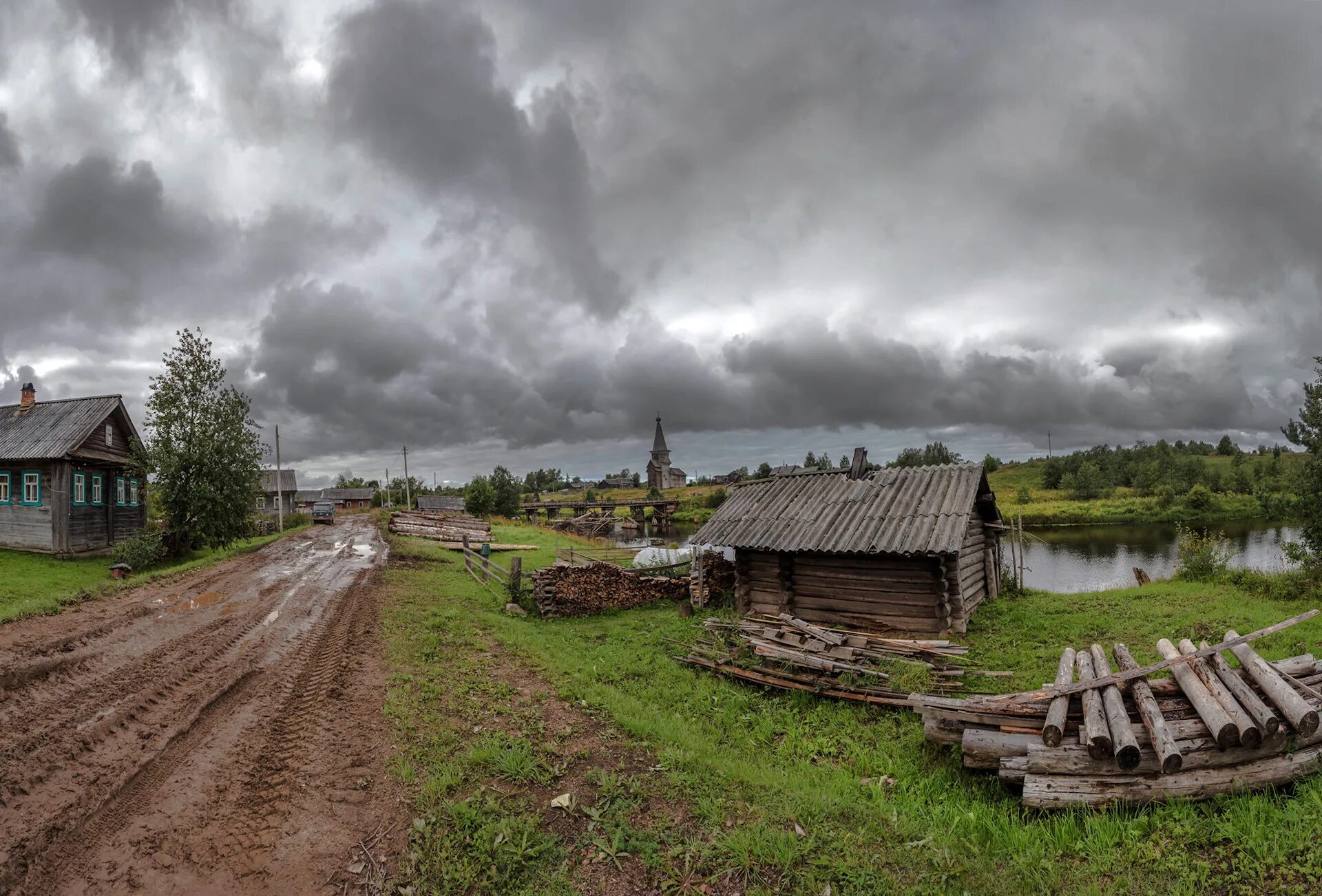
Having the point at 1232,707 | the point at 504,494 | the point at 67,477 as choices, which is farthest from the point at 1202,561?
the point at 504,494

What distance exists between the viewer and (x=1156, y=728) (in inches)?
235

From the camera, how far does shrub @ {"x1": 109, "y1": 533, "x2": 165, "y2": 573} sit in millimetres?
21891

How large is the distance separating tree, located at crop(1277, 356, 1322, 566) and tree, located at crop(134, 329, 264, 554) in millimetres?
39876

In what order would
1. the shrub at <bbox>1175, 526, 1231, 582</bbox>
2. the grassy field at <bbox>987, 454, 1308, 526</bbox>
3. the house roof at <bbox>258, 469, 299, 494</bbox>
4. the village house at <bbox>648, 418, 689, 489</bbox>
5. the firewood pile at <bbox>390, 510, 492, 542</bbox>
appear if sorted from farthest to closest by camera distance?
the village house at <bbox>648, 418, 689, 489</bbox> < the house roof at <bbox>258, 469, 299, 494</bbox> < the grassy field at <bbox>987, 454, 1308, 526</bbox> < the firewood pile at <bbox>390, 510, 492, 542</bbox> < the shrub at <bbox>1175, 526, 1231, 582</bbox>

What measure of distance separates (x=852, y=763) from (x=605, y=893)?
459 cm

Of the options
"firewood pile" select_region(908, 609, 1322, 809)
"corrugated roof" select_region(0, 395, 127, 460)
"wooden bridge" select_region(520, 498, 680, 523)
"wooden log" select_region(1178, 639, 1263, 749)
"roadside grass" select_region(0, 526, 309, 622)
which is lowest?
"wooden bridge" select_region(520, 498, 680, 523)

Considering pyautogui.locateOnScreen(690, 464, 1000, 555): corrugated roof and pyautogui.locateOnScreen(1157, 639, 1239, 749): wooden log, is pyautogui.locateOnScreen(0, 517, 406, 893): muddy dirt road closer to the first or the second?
pyautogui.locateOnScreen(1157, 639, 1239, 749): wooden log

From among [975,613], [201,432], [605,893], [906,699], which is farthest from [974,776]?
[201,432]

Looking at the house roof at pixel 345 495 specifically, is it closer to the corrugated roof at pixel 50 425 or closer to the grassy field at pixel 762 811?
the corrugated roof at pixel 50 425

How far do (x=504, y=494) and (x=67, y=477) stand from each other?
45.5 meters

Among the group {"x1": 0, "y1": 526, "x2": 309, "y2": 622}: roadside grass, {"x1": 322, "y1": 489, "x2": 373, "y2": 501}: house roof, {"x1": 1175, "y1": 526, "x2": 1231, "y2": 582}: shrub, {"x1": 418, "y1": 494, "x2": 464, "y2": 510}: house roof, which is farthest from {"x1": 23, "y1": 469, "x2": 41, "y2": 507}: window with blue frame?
{"x1": 322, "y1": 489, "x2": 373, "y2": 501}: house roof

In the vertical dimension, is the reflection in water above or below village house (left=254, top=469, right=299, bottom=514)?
below

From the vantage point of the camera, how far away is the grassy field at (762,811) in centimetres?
498

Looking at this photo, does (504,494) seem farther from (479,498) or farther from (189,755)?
(189,755)
